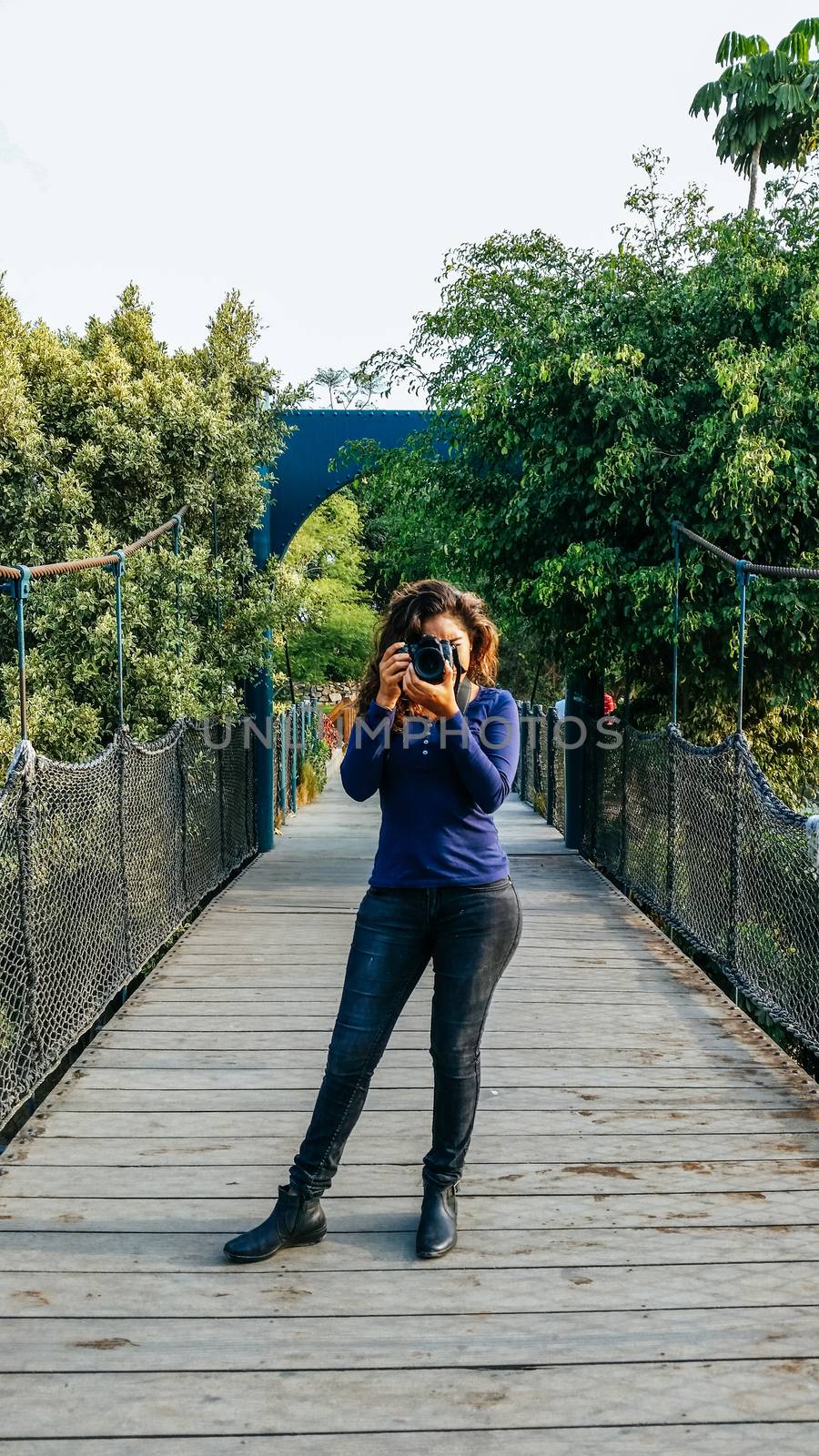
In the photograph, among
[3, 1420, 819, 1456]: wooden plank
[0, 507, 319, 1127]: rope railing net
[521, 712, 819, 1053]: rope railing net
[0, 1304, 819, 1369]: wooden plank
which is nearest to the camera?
[3, 1420, 819, 1456]: wooden plank

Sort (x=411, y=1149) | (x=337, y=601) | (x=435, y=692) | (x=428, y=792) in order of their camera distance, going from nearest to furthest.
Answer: (x=435, y=692)
(x=428, y=792)
(x=411, y=1149)
(x=337, y=601)

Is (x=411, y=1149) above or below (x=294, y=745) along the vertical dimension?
below

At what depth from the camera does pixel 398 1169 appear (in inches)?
138

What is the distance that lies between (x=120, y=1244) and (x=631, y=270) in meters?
7.44

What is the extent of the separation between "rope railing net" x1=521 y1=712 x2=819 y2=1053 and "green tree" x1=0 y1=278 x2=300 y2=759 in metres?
2.70

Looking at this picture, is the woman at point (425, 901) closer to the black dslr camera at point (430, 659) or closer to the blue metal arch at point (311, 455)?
the black dslr camera at point (430, 659)

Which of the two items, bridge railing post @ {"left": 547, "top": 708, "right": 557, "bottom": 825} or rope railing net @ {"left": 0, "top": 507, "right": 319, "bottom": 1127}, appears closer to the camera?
rope railing net @ {"left": 0, "top": 507, "right": 319, "bottom": 1127}

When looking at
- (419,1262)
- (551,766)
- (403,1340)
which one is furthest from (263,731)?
(403,1340)

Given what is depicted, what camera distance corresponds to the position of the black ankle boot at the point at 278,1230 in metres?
2.90

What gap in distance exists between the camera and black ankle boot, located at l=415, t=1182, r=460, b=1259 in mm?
2936

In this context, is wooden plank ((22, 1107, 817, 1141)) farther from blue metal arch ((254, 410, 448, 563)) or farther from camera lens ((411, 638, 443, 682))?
blue metal arch ((254, 410, 448, 563))

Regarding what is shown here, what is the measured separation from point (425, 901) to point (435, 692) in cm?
45

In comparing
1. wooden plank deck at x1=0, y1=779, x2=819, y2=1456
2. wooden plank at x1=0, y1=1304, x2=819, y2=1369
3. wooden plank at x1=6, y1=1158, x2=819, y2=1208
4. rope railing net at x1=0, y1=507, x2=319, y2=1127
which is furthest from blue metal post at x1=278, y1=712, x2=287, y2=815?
wooden plank at x1=0, y1=1304, x2=819, y2=1369

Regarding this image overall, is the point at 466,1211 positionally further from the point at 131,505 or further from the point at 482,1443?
the point at 131,505
